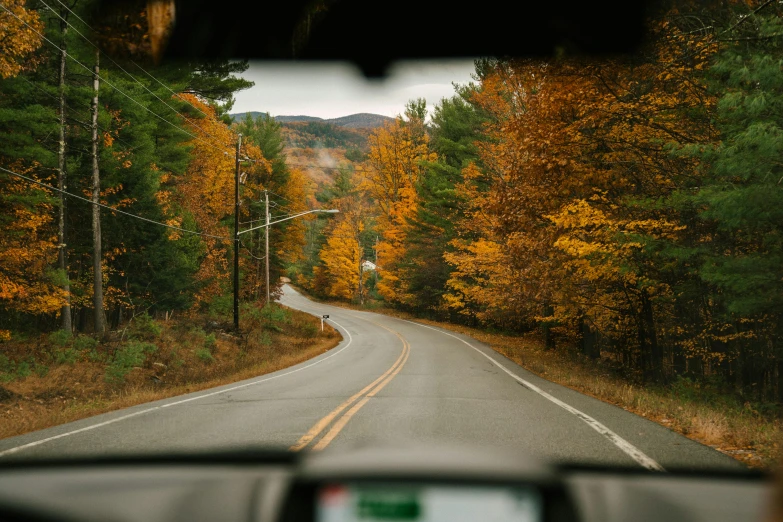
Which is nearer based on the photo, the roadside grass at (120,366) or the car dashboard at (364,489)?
the car dashboard at (364,489)

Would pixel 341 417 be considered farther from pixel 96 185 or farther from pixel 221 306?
pixel 221 306

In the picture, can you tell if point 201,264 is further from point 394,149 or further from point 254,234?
point 394,149

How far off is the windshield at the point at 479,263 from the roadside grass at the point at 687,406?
8 centimetres

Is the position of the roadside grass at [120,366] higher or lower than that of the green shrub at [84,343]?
lower

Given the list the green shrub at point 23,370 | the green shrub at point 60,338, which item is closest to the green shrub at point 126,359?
the green shrub at point 60,338

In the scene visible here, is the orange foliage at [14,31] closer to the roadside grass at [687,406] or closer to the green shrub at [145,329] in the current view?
the green shrub at [145,329]

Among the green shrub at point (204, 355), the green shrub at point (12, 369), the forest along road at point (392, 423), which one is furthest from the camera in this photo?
the green shrub at point (204, 355)

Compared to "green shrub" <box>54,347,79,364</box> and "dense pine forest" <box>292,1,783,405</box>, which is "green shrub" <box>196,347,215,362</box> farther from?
"dense pine forest" <box>292,1,783,405</box>

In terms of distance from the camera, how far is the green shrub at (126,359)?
53.0ft

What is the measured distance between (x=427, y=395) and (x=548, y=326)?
44.5 feet

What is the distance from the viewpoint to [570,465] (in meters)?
2.21

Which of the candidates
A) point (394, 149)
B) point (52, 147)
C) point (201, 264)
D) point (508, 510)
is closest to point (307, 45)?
point (508, 510)

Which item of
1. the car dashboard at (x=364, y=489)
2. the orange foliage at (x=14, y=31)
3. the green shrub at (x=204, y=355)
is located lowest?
the green shrub at (x=204, y=355)

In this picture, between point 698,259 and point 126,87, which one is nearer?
point 698,259
